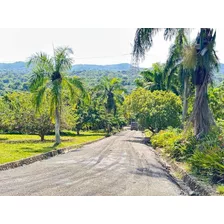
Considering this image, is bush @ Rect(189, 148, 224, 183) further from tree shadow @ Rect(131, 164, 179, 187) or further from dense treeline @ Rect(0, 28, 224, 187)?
tree shadow @ Rect(131, 164, 179, 187)

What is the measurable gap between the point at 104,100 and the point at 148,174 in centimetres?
2966

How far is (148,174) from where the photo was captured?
1046 cm

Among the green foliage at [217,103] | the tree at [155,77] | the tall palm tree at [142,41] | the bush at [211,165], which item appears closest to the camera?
the bush at [211,165]

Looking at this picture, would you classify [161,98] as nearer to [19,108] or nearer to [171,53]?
[171,53]

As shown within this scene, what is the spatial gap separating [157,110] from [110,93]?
49.0ft

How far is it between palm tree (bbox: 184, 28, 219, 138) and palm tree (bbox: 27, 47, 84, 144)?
7949 millimetres

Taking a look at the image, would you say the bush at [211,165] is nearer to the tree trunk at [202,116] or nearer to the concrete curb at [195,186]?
the concrete curb at [195,186]

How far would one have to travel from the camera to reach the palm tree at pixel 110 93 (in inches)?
1591

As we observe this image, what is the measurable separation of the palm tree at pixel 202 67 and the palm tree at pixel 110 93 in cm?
2672

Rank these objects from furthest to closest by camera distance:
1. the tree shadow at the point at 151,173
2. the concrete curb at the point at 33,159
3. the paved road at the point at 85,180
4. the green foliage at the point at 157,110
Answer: the green foliage at the point at 157,110
the concrete curb at the point at 33,159
the tree shadow at the point at 151,173
the paved road at the point at 85,180

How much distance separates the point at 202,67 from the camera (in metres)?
13.4

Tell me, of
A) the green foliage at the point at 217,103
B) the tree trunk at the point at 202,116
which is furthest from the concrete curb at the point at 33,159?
the green foliage at the point at 217,103

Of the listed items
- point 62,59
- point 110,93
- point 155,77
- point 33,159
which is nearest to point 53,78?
point 62,59

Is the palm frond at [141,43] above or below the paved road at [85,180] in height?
above
